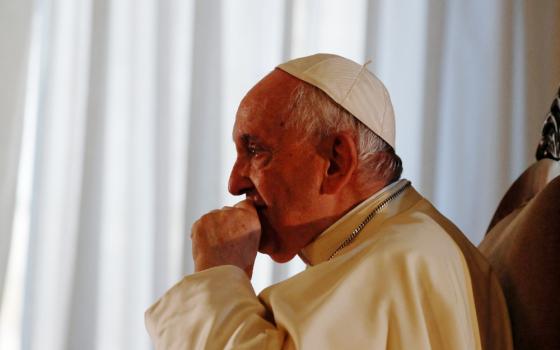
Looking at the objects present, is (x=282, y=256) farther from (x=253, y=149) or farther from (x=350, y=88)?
(x=350, y=88)

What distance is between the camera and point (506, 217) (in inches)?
72.8

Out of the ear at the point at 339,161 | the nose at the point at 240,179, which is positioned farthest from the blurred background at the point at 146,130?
the ear at the point at 339,161

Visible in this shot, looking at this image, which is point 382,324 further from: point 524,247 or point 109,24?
point 109,24

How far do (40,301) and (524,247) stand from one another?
188 cm

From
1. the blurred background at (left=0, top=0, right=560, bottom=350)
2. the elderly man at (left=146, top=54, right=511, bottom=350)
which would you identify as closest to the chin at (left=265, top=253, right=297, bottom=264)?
the elderly man at (left=146, top=54, right=511, bottom=350)

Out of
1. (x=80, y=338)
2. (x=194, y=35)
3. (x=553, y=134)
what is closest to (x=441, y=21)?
(x=194, y=35)

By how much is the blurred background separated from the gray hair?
1.47 metres

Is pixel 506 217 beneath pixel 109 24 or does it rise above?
beneath

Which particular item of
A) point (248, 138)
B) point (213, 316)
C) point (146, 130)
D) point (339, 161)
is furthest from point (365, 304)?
point (146, 130)

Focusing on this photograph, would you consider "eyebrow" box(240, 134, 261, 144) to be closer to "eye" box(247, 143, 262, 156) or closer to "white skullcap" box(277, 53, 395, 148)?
"eye" box(247, 143, 262, 156)

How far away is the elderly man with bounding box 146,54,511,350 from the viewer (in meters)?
1.26

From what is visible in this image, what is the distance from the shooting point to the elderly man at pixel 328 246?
1258 mm

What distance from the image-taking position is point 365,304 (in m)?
1.27

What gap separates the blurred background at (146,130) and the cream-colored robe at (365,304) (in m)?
1.55
